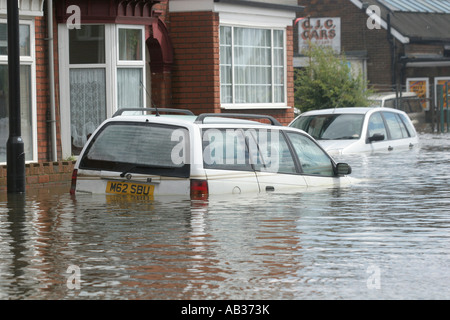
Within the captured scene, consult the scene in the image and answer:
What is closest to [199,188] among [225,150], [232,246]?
[225,150]

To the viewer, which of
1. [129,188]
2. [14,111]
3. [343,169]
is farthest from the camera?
[14,111]

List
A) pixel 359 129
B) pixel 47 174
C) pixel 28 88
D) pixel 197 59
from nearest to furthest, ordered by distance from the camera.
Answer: pixel 47 174 < pixel 28 88 < pixel 359 129 < pixel 197 59

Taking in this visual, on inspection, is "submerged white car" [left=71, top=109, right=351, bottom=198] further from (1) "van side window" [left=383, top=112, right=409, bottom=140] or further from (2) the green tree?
(2) the green tree

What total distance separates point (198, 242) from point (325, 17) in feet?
147

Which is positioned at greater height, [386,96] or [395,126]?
[386,96]

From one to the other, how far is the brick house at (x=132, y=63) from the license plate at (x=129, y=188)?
4.66 metres

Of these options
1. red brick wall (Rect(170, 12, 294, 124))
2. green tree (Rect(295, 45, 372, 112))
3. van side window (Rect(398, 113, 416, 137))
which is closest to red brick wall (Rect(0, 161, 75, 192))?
red brick wall (Rect(170, 12, 294, 124))

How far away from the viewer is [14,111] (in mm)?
16219

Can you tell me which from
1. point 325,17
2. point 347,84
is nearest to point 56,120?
point 347,84

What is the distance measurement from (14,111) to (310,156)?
4.43 metres

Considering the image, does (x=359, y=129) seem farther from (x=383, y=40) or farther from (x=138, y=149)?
(x=383, y=40)

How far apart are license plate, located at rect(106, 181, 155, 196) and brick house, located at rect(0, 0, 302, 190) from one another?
183 inches

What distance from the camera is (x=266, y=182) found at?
13.7 metres

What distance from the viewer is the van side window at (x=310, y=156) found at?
14562mm
